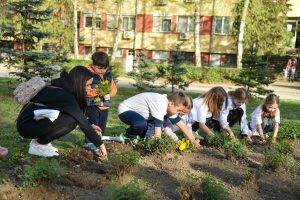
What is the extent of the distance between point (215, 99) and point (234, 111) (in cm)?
93

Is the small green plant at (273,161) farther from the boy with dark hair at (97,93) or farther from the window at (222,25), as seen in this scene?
the window at (222,25)

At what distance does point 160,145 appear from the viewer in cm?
501

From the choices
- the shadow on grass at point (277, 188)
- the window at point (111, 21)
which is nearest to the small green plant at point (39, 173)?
the shadow on grass at point (277, 188)

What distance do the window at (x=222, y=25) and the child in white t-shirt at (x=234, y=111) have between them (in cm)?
2672

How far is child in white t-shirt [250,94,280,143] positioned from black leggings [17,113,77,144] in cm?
356

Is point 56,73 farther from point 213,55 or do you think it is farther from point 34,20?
point 213,55

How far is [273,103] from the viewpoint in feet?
22.3

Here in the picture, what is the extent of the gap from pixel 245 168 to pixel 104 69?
6.97ft

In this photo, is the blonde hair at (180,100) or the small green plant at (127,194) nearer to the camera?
the small green plant at (127,194)

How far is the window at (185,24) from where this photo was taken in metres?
34.8

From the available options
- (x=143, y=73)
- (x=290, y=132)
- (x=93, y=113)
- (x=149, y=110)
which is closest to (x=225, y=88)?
(x=143, y=73)

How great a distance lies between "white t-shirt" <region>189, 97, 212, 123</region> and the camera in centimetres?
636

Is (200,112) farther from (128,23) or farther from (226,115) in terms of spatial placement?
(128,23)

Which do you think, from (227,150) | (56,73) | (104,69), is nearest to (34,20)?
(56,73)
